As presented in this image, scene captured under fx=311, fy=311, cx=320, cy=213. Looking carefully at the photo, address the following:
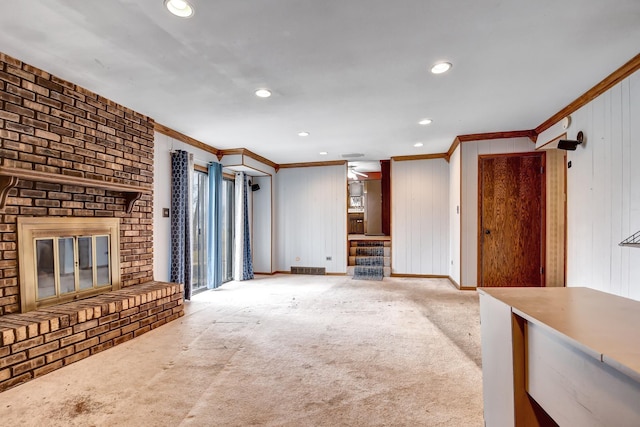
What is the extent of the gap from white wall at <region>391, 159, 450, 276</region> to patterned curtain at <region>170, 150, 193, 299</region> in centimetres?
395

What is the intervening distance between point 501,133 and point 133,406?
5.36 meters

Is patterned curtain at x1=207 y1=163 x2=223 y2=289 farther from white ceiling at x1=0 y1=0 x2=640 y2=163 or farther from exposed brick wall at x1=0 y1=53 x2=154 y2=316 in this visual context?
white ceiling at x1=0 y1=0 x2=640 y2=163

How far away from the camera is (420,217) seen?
6293 millimetres

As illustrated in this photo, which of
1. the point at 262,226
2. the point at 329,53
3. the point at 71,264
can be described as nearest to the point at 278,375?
the point at 71,264

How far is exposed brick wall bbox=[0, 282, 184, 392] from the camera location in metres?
2.20

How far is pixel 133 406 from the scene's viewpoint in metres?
1.95

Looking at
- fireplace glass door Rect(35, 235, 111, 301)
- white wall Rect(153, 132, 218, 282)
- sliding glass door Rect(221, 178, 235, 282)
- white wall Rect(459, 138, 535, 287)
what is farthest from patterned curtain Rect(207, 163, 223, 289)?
white wall Rect(459, 138, 535, 287)

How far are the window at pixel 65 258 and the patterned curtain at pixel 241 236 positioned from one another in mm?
2746

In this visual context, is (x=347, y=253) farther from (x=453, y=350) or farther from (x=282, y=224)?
(x=453, y=350)

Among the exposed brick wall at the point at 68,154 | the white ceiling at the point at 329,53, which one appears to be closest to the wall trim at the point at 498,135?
the white ceiling at the point at 329,53

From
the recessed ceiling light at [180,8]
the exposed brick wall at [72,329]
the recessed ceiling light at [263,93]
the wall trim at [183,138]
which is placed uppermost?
the recessed ceiling light at [180,8]

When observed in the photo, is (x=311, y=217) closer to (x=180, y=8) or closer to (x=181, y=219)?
(x=181, y=219)

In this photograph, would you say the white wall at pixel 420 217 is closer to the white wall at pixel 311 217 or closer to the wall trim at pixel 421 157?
the wall trim at pixel 421 157

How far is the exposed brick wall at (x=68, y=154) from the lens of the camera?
2490 millimetres
